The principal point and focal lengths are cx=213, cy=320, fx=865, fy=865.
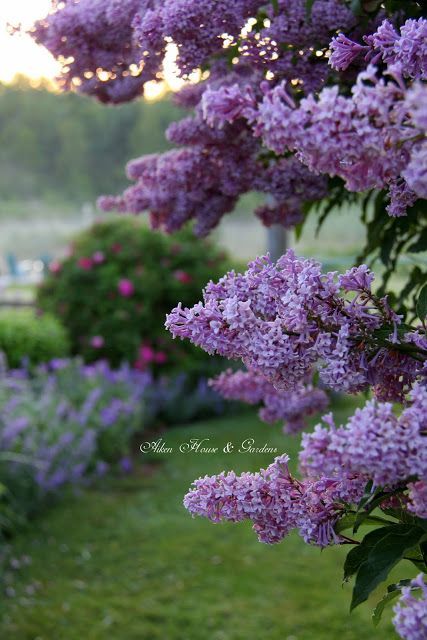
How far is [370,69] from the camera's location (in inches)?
30.2

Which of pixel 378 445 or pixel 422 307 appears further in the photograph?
pixel 422 307

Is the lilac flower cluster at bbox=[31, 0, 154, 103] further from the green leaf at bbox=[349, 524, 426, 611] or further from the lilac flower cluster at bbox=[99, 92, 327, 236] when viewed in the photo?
the green leaf at bbox=[349, 524, 426, 611]

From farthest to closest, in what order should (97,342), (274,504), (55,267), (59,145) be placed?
(59,145) < (55,267) < (97,342) < (274,504)

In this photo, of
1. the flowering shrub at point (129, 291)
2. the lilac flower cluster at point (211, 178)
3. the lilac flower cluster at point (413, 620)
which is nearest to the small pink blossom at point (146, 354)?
the flowering shrub at point (129, 291)

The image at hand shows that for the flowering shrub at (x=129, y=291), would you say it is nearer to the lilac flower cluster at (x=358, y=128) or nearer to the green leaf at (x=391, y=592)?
the green leaf at (x=391, y=592)

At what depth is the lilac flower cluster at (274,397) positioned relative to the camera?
5.82ft

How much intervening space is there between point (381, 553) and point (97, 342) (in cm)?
555

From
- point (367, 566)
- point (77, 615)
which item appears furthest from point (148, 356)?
point (367, 566)

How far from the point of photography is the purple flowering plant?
81cm

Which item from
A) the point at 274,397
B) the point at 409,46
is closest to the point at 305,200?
the point at 274,397

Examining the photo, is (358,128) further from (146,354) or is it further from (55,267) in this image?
(55,267)

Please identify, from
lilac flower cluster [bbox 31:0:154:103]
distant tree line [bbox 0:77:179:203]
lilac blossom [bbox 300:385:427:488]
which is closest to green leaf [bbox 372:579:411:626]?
lilac blossom [bbox 300:385:427:488]

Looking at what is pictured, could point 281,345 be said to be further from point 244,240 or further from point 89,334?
point 244,240

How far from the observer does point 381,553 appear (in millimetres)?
1013
